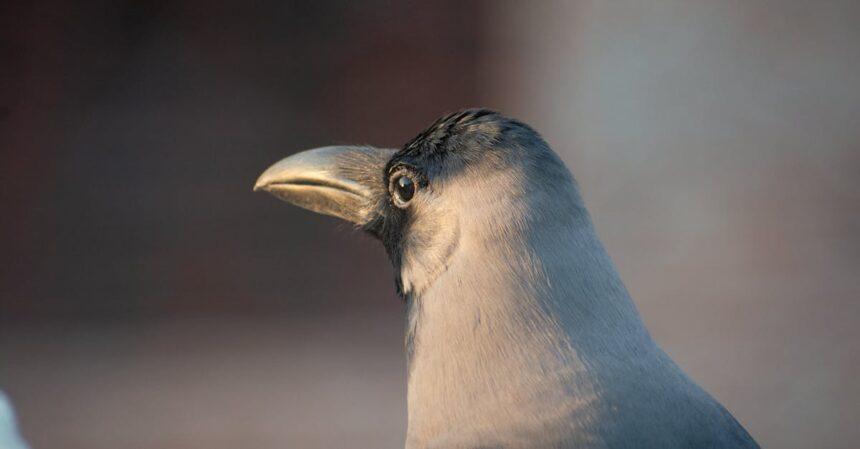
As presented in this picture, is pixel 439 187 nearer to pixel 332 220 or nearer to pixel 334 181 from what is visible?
pixel 334 181

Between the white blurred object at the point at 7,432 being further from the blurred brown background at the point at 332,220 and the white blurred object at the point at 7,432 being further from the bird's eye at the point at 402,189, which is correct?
the blurred brown background at the point at 332,220

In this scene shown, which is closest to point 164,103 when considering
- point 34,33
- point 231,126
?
point 231,126

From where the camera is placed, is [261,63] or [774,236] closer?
[774,236]

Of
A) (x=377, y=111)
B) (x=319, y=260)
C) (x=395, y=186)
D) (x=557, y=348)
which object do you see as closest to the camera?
(x=557, y=348)

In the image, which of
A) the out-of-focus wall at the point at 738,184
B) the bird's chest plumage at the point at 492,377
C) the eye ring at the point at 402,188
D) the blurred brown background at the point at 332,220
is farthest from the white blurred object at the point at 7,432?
the out-of-focus wall at the point at 738,184

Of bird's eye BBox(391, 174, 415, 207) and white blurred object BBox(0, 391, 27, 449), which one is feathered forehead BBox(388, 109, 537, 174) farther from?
white blurred object BBox(0, 391, 27, 449)

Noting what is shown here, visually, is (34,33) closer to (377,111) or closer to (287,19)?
(287,19)

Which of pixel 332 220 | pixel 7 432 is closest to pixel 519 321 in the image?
pixel 7 432
